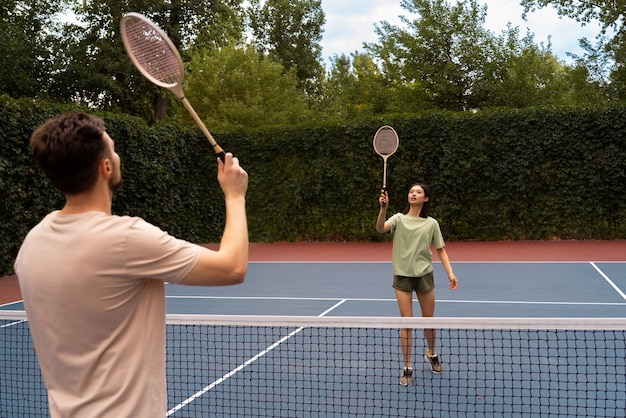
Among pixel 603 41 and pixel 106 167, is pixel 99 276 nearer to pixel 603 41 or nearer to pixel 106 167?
pixel 106 167

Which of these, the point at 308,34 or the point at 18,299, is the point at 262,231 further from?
the point at 308,34

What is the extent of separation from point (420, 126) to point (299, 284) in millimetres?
8257

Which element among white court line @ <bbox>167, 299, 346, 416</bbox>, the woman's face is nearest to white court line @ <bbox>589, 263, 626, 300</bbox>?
the woman's face

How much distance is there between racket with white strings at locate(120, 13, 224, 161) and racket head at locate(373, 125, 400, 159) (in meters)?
6.69

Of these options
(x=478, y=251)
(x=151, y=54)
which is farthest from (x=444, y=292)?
(x=151, y=54)

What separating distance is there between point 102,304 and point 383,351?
13.3ft

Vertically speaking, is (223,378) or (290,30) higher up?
(290,30)

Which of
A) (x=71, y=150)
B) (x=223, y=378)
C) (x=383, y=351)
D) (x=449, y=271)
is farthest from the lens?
(x=449, y=271)

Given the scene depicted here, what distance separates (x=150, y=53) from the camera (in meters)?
3.28

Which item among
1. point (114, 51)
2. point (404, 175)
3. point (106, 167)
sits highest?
point (114, 51)

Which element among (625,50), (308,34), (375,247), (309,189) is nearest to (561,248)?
(375,247)

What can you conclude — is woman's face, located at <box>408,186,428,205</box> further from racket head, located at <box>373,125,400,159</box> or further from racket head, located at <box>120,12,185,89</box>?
racket head, located at <box>120,12,185,89</box>

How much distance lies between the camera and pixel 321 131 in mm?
19984

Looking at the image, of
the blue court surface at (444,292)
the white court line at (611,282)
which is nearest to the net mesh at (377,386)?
the blue court surface at (444,292)
